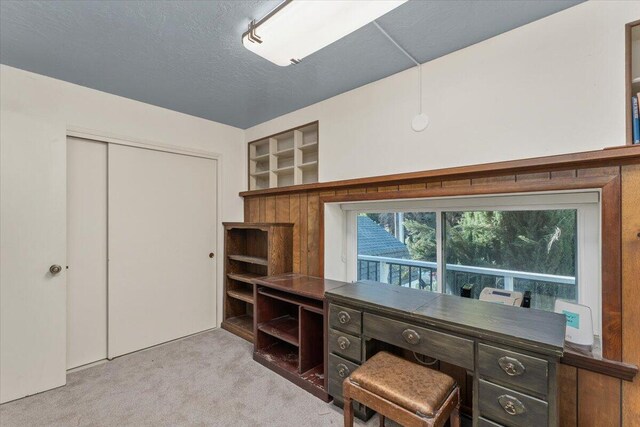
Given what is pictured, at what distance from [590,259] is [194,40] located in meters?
2.60

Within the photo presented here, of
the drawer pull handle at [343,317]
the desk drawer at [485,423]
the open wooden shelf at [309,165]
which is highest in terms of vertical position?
the open wooden shelf at [309,165]

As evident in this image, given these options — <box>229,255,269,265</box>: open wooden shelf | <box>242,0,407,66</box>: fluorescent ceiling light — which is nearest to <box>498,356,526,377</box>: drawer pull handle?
<box>242,0,407,66</box>: fluorescent ceiling light

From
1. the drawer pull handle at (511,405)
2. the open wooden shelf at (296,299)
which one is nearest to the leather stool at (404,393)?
the drawer pull handle at (511,405)

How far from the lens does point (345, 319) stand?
5.89ft

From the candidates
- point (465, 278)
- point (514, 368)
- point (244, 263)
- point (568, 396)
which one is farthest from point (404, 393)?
point (244, 263)

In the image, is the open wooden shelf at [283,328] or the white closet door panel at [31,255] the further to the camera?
the open wooden shelf at [283,328]

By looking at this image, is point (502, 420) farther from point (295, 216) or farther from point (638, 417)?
point (295, 216)

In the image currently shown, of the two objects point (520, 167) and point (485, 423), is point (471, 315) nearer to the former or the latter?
point (485, 423)

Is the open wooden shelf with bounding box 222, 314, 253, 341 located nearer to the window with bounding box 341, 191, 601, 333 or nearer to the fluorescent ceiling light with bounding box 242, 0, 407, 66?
the window with bounding box 341, 191, 601, 333

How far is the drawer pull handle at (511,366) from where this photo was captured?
1192 mm

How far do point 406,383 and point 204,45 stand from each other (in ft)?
7.35

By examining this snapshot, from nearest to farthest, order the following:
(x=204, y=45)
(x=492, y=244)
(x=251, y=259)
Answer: (x=204, y=45)
(x=492, y=244)
(x=251, y=259)

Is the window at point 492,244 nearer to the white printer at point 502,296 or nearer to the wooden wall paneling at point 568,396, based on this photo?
the white printer at point 502,296

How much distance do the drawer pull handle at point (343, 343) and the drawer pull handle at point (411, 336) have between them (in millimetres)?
408
